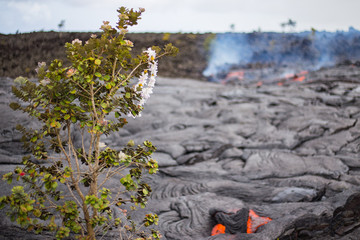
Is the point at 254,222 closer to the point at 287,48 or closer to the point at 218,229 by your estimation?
the point at 218,229

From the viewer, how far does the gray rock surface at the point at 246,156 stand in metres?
5.60

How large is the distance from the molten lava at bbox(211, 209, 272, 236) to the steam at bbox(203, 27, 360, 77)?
26.3 metres

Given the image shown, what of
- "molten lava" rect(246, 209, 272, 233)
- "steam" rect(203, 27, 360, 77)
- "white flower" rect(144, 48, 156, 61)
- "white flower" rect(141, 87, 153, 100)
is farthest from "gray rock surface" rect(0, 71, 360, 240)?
"steam" rect(203, 27, 360, 77)

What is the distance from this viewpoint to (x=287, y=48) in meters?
35.6

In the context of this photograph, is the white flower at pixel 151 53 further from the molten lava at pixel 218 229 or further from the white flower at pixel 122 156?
the molten lava at pixel 218 229

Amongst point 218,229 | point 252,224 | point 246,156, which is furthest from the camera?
point 246,156

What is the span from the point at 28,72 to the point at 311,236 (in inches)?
232

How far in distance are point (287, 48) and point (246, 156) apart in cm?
3009

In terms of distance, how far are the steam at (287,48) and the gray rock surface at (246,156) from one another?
680 inches

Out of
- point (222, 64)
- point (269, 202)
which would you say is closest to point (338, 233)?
point (269, 202)

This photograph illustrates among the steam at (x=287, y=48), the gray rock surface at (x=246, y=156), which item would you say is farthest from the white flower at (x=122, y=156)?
the steam at (x=287, y=48)

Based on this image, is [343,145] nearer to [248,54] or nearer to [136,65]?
[136,65]

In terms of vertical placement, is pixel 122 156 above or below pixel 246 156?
above

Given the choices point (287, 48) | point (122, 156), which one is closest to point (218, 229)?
point (122, 156)
